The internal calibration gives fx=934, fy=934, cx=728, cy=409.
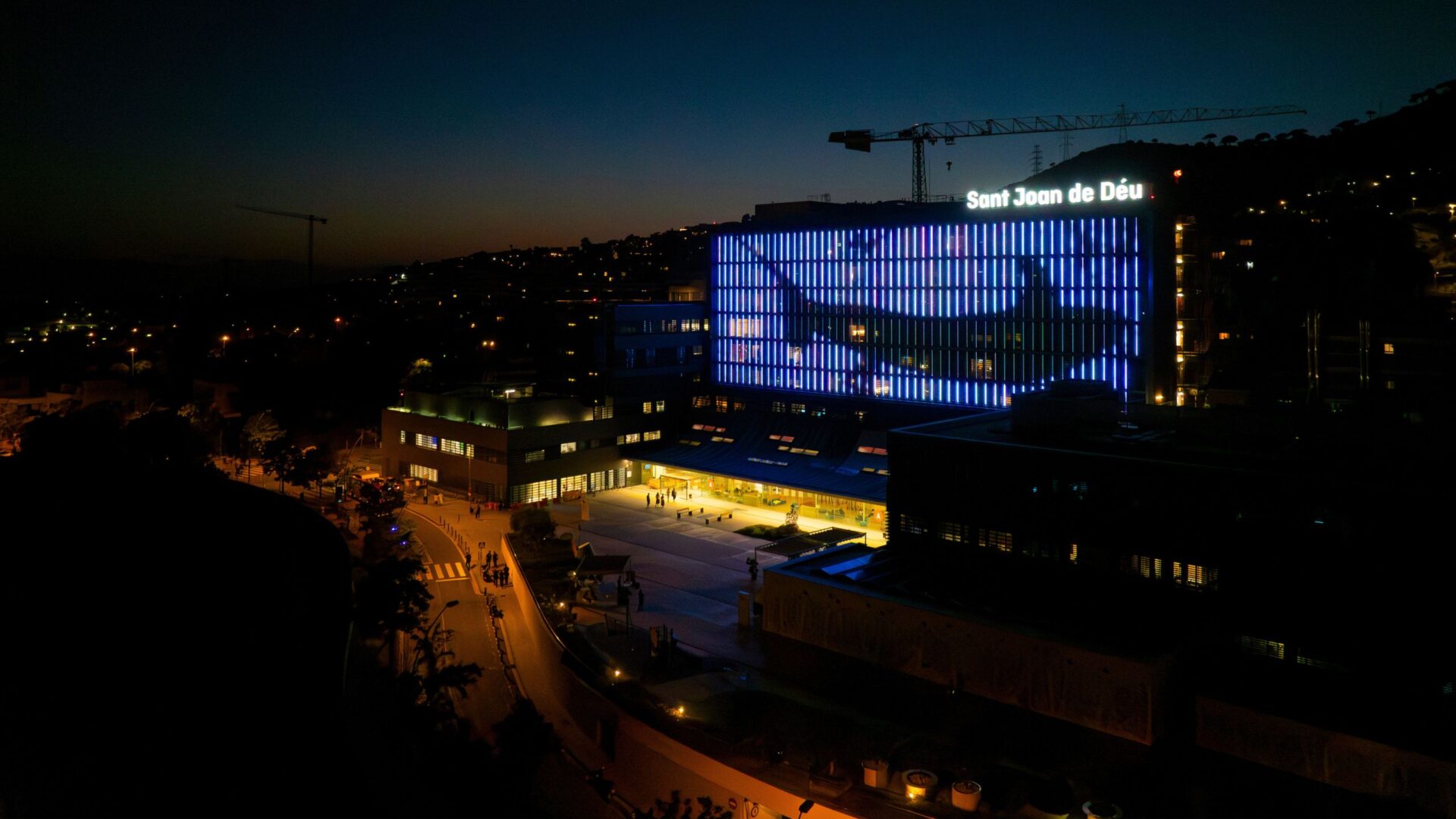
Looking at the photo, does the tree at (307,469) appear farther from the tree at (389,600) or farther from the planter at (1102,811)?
the planter at (1102,811)

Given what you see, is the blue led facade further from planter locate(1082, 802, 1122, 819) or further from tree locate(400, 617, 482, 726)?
tree locate(400, 617, 482, 726)

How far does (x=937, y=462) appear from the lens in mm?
39906

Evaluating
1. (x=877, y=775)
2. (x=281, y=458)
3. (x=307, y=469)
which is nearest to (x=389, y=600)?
(x=877, y=775)

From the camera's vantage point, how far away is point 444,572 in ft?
163

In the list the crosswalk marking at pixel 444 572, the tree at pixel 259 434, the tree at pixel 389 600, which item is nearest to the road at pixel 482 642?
the crosswalk marking at pixel 444 572

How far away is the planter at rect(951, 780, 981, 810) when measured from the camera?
24141 mm

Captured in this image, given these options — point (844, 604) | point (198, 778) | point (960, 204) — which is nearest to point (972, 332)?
point (960, 204)

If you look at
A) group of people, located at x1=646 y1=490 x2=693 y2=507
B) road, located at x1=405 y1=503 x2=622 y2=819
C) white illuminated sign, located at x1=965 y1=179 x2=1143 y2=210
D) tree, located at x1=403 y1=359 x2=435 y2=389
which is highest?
white illuminated sign, located at x1=965 y1=179 x2=1143 y2=210

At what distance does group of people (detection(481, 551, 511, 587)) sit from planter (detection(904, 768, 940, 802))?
27.7m

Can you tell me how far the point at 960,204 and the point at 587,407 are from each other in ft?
102

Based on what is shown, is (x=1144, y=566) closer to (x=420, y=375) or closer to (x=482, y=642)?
(x=482, y=642)

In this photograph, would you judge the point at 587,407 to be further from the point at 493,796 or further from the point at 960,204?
the point at 493,796

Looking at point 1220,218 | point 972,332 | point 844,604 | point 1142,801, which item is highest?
point 1220,218

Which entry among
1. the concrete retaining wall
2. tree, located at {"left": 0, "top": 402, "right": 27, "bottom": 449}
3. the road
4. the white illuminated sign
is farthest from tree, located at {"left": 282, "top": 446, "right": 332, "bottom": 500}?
Answer: the white illuminated sign
